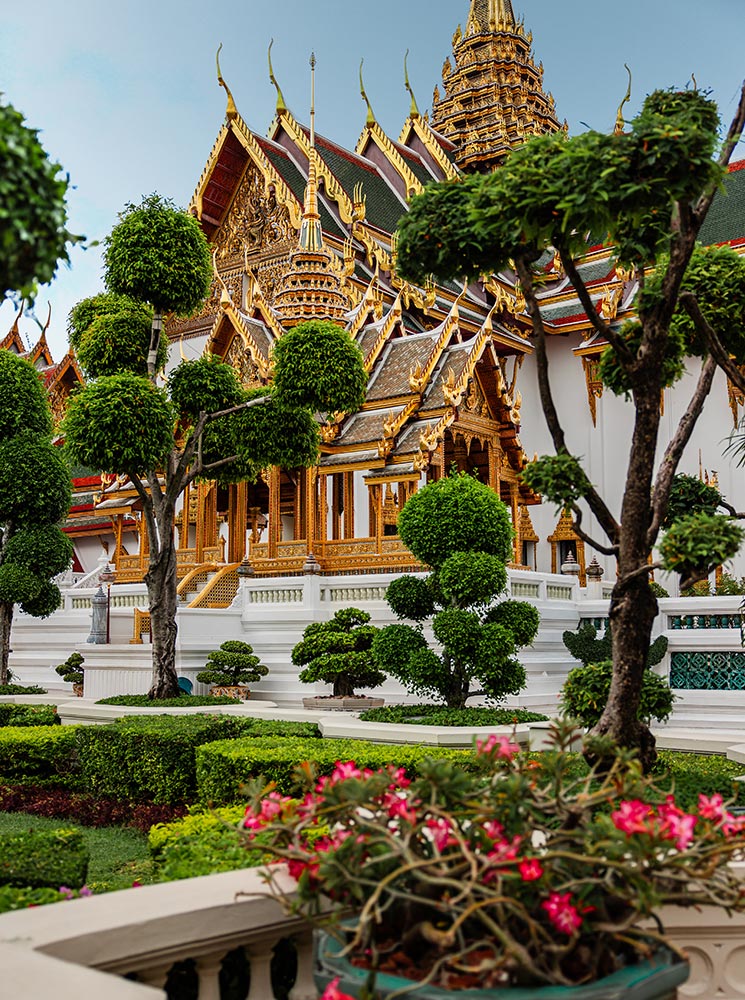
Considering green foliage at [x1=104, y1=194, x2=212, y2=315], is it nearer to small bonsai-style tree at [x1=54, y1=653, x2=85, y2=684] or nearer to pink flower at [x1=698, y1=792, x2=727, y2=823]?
small bonsai-style tree at [x1=54, y1=653, x2=85, y2=684]

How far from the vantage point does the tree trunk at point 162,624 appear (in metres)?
10.8

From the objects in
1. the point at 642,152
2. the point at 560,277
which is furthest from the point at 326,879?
the point at 560,277

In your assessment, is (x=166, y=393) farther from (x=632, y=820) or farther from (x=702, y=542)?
(x=632, y=820)

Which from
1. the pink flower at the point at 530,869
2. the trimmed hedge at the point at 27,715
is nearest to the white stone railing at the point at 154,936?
the pink flower at the point at 530,869

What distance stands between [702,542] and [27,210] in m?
3.54

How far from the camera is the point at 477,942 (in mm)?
2303

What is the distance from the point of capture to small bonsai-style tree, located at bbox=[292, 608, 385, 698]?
11.0m

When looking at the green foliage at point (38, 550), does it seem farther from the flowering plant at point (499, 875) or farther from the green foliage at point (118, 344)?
the flowering plant at point (499, 875)

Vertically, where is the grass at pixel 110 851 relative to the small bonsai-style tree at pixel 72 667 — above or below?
below

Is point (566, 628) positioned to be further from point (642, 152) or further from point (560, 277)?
point (560, 277)

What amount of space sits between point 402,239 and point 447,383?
9549 mm

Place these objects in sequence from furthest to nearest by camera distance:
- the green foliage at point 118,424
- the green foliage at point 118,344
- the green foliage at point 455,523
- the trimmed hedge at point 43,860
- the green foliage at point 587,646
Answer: the green foliage at point 587,646
the green foliage at point 118,344
the green foliage at point 118,424
the green foliage at point 455,523
the trimmed hedge at point 43,860

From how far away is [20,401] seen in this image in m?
14.4

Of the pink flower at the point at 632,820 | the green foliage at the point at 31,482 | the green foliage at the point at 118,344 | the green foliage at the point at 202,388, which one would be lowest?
the pink flower at the point at 632,820
